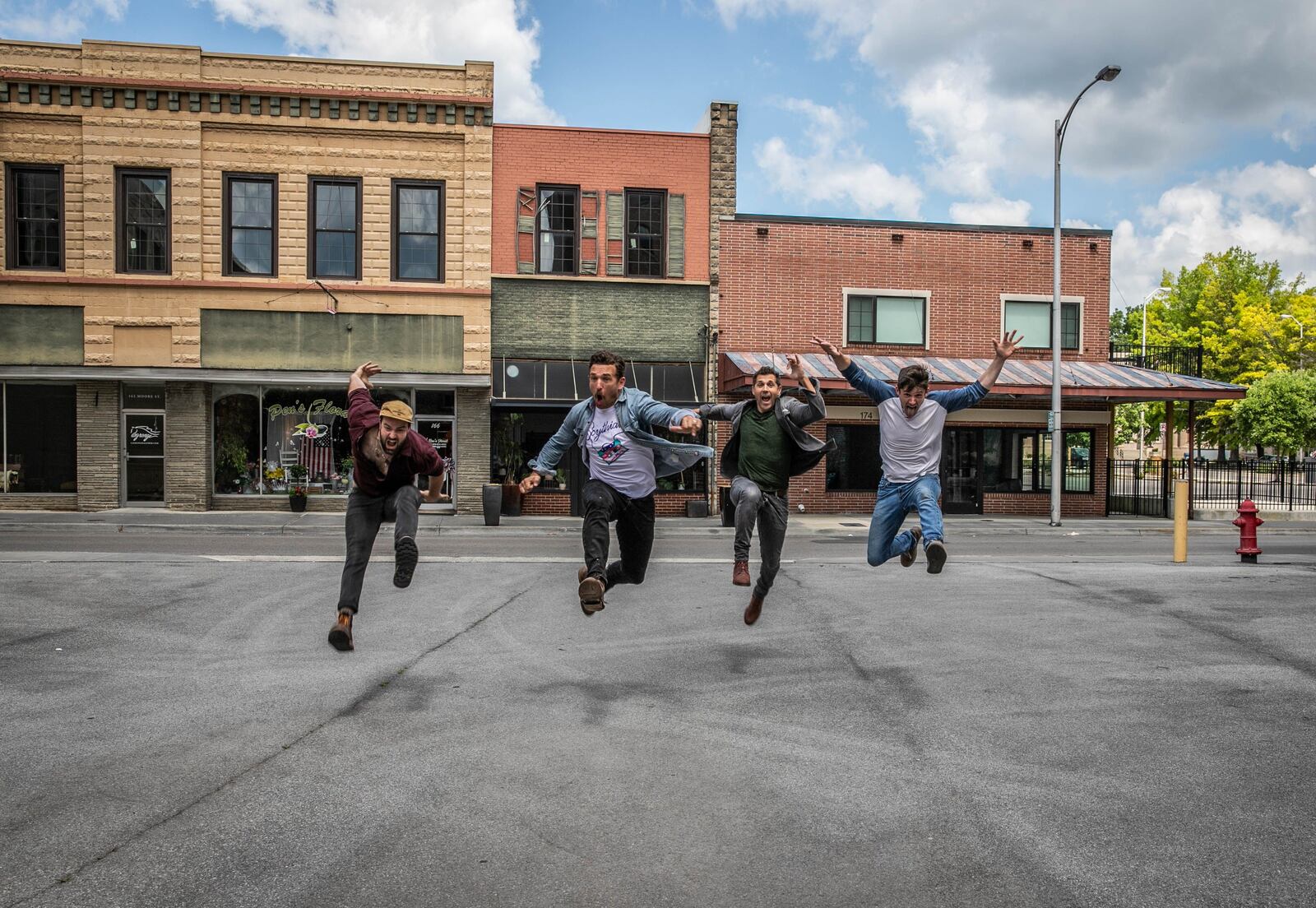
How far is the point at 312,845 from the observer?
531 centimetres

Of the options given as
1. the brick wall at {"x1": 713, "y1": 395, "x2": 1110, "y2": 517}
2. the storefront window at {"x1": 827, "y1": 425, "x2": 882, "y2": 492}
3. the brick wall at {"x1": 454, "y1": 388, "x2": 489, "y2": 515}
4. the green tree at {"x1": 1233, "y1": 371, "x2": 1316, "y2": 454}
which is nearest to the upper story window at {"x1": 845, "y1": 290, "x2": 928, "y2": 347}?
the brick wall at {"x1": 713, "y1": 395, "x2": 1110, "y2": 517}

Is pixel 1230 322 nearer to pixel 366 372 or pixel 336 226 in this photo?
pixel 336 226

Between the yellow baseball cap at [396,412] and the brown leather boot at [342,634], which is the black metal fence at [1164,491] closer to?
the brown leather boot at [342,634]

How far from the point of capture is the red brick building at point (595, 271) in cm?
2772

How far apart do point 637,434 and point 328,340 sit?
2080 cm

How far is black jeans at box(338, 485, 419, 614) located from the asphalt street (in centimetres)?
82

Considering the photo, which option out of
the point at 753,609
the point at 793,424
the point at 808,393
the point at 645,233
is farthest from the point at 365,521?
the point at 645,233

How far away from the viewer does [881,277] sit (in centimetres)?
2931

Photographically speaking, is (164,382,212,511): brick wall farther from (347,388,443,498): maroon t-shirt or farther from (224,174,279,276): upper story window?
(347,388,443,498): maroon t-shirt

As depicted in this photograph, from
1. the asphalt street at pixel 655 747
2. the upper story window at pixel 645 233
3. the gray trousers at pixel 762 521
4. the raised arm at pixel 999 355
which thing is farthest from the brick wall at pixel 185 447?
the raised arm at pixel 999 355

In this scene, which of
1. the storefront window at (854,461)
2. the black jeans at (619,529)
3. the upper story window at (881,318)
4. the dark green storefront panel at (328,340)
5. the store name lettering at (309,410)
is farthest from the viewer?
the upper story window at (881,318)

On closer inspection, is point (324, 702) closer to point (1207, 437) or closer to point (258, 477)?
point (258, 477)

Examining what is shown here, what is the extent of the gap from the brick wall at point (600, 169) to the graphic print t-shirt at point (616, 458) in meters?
20.5

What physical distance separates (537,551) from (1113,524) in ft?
51.4
